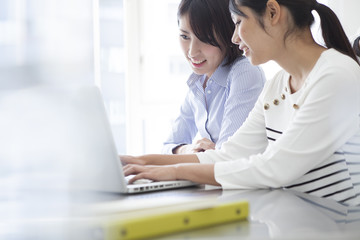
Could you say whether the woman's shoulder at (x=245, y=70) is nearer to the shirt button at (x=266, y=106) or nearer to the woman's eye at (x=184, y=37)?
the woman's eye at (x=184, y=37)

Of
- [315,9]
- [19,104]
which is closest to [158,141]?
[315,9]

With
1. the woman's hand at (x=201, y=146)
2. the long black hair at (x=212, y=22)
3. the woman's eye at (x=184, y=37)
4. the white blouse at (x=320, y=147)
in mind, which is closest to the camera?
the white blouse at (x=320, y=147)

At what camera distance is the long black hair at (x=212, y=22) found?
1804 millimetres

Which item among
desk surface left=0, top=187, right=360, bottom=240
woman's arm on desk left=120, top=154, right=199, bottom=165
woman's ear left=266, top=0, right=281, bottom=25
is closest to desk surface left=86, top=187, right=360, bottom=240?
desk surface left=0, top=187, right=360, bottom=240

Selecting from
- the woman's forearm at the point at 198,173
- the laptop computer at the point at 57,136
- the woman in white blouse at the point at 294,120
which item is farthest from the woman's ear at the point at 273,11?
the laptop computer at the point at 57,136

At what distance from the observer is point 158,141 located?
3.45m

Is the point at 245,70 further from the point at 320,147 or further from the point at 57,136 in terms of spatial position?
the point at 57,136

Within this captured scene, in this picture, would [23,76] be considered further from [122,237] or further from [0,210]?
[122,237]

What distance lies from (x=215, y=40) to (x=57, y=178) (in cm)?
112

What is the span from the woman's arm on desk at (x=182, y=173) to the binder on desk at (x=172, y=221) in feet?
1.57

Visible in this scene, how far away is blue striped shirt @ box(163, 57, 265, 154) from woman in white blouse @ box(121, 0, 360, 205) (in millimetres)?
262

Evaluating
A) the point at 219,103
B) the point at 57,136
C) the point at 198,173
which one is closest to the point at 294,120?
the point at 198,173

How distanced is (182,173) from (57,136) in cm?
40

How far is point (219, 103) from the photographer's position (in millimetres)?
1841
